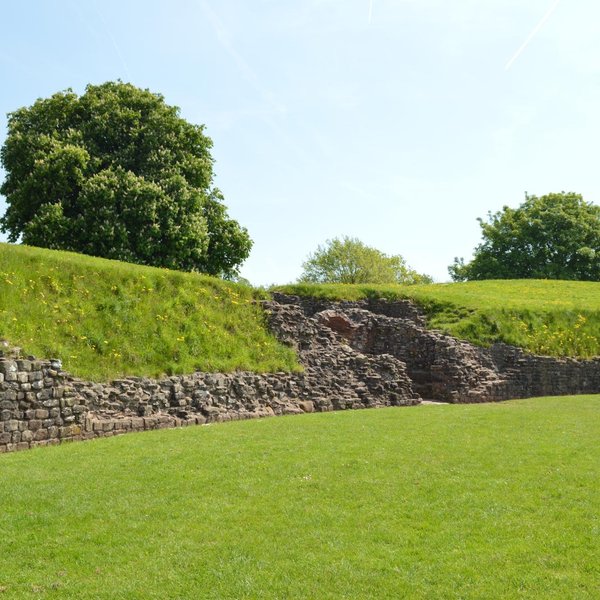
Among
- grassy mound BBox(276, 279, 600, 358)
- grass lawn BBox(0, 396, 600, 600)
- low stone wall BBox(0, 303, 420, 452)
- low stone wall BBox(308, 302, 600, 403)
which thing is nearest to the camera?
grass lawn BBox(0, 396, 600, 600)

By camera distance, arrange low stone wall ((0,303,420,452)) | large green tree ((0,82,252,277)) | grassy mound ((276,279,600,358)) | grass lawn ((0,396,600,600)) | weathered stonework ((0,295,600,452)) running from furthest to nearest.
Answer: large green tree ((0,82,252,277)) → grassy mound ((276,279,600,358)) → weathered stonework ((0,295,600,452)) → low stone wall ((0,303,420,452)) → grass lawn ((0,396,600,600))

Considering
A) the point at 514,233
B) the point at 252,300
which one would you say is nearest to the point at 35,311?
the point at 252,300

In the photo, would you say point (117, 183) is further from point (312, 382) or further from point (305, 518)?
point (305, 518)

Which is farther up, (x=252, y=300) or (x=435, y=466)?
(x=252, y=300)

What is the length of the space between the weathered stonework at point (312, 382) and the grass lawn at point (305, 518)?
6.38 ft

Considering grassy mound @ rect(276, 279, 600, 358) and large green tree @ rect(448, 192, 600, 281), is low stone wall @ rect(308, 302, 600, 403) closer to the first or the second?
grassy mound @ rect(276, 279, 600, 358)

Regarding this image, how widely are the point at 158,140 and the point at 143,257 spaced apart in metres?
7.91

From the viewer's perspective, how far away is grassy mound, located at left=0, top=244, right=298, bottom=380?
63.9 feet

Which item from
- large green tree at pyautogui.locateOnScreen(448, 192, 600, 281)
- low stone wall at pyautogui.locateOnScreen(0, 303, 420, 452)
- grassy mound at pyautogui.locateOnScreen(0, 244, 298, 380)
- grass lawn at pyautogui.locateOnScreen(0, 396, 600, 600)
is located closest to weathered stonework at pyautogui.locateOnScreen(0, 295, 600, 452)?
low stone wall at pyautogui.locateOnScreen(0, 303, 420, 452)

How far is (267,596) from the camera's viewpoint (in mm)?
7586

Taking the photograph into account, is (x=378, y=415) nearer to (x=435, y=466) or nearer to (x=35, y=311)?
(x=435, y=466)

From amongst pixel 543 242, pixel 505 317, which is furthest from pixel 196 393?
pixel 543 242

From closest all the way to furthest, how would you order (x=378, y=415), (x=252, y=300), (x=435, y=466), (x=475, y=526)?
(x=475, y=526), (x=435, y=466), (x=378, y=415), (x=252, y=300)

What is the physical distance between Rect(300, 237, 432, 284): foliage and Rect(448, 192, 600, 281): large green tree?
1174cm
